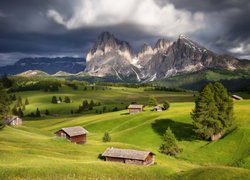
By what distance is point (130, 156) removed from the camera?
61.8 meters

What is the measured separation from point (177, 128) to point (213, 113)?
13.8 meters

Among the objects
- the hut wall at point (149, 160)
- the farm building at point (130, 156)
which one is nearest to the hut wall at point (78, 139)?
the farm building at point (130, 156)

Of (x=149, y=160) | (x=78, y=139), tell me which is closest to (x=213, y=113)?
(x=149, y=160)

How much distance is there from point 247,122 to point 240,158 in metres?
25.2

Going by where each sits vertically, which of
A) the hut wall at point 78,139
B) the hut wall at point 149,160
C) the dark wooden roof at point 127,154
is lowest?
the hut wall at point 78,139

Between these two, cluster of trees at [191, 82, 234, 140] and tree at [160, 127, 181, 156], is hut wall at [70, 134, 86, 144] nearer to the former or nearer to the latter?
tree at [160, 127, 181, 156]

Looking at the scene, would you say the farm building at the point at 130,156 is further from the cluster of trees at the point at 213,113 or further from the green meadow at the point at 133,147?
the cluster of trees at the point at 213,113

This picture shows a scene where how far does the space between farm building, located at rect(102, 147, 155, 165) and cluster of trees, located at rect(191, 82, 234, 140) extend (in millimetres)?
27523

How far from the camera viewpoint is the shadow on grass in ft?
290

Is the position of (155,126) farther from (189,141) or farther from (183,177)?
(183,177)

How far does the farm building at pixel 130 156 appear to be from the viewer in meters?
60.7

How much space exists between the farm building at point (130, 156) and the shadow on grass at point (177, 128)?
26939mm

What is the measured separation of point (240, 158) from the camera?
66.8 meters

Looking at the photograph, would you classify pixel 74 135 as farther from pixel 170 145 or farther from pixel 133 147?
pixel 170 145
